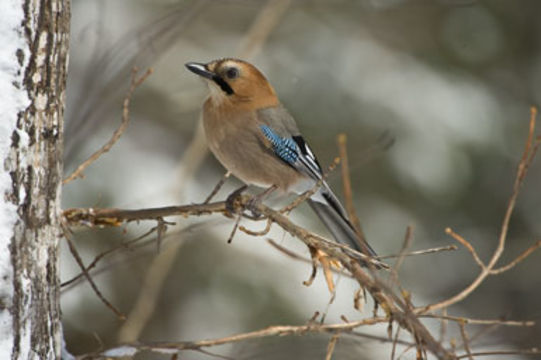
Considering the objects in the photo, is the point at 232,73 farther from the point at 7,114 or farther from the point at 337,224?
the point at 7,114

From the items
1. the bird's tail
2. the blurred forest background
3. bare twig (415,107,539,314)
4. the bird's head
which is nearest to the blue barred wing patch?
the bird's head

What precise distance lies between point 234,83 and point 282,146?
14.9 inches

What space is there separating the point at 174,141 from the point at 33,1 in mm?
5144

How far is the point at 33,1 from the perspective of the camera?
2.11 m

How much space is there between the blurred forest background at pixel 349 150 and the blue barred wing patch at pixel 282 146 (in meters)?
1.98

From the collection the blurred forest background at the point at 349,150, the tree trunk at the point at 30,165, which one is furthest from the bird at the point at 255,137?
the blurred forest background at the point at 349,150

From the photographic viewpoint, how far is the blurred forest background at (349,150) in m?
6.47

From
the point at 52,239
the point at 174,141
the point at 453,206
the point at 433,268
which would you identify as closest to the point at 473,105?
the point at 453,206

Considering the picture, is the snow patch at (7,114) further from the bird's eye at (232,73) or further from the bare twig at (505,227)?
the bird's eye at (232,73)

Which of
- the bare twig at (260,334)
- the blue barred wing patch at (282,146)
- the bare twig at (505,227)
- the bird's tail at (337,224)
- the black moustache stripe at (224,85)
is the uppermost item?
the black moustache stripe at (224,85)

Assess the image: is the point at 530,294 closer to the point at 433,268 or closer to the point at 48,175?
the point at 433,268

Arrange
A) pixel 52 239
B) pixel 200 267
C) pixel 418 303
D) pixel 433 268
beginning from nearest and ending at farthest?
pixel 52 239
pixel 200 267
pixel 418 303
pixel 433 268

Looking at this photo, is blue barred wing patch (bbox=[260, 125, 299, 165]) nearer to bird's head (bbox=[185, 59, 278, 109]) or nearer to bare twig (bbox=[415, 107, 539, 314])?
bird's head (bbox=[185, 59, 278, 109])

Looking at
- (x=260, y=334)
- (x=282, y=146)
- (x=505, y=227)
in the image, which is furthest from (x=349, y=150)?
(x=260, y=334)
